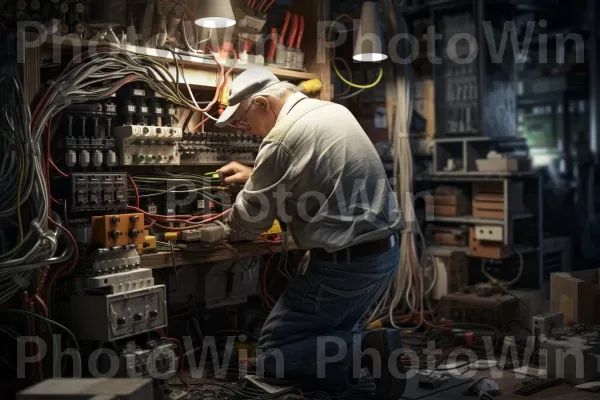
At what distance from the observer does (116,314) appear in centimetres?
277

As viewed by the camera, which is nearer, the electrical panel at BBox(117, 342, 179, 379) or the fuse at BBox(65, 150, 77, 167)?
the electrical panel at BBox(117, 342, 179, 379)

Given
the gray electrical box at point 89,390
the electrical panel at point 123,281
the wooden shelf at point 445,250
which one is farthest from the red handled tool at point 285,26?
the gray electrical box at point 89,390

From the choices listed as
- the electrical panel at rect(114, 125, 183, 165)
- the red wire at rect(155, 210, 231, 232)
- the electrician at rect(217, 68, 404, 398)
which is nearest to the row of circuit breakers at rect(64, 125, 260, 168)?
the electrical panel at rect(114, 125, 183, 165)

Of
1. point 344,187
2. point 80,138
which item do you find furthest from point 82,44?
point 344,187

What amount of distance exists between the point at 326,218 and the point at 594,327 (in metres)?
1.70

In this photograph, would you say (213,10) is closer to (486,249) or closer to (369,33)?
(369,33)

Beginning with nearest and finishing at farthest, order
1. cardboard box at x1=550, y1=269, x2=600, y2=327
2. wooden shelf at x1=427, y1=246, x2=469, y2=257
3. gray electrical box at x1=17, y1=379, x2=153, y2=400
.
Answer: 1. gray electrical box at x1=17, y1=379, x2=153, y2=400
2. cardboard box at x1=550, y1=269, x2=600, y2=327
3. wooden shelf at x1=427, y1=246, x2=469, y2=257

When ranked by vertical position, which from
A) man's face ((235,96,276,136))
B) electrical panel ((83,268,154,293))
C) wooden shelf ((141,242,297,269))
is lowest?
electrical panel ((83,268,154,293))

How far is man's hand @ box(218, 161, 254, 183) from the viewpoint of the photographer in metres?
3.33

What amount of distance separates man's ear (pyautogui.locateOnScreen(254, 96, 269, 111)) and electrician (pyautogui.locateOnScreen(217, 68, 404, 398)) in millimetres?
205

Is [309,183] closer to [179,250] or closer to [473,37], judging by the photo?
[179,250]

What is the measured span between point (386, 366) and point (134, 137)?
4.91 ft

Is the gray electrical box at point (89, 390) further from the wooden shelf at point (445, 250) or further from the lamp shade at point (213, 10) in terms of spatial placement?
the wooden shelf at point (445, 250)

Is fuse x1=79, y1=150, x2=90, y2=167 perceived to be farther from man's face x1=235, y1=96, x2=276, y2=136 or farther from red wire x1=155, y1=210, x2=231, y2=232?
man's face x1=235, y1=96, x2=276, y2=136
